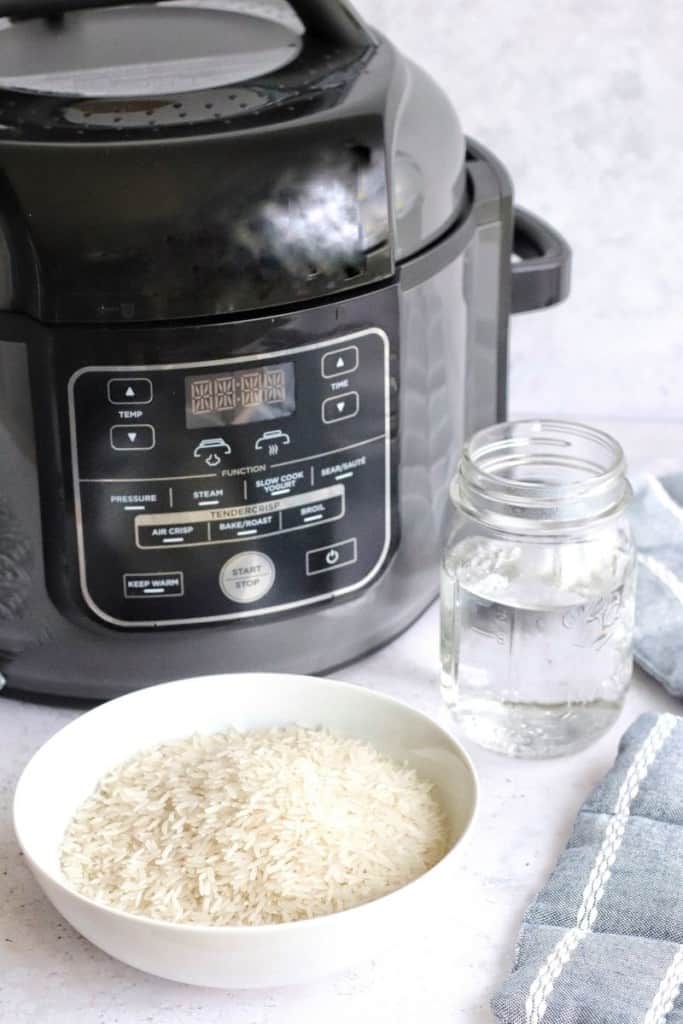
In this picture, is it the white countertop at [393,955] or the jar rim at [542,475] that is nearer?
the white countertop at [393,955]

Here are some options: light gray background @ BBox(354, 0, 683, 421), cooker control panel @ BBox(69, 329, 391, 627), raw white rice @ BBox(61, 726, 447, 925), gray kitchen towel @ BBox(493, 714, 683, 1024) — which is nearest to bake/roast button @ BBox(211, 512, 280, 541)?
cooker control panel @ BBox(69, 329, 391, 627)

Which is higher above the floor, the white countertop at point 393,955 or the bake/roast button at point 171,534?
the bake/roast button at point 171,534

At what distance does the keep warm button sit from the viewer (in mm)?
809

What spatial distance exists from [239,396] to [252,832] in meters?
0.21

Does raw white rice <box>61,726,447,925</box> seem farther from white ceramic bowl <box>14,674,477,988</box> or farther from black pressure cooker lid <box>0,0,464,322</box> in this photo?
black pressure cooker lid <box>0,0,464,322</box>

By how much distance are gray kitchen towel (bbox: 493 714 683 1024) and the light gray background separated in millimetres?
501

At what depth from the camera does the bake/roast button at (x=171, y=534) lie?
771 mm

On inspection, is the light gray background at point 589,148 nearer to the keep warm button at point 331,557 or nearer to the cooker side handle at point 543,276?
the cooker side handle at point 543,276

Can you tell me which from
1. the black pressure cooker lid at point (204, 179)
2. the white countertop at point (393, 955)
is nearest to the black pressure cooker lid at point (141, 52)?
the black pressure cooker lid at point (204, 179)

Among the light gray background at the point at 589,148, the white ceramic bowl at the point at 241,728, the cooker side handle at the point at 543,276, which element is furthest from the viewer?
the light gray background at the point at 589,148

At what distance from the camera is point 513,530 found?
80 cm

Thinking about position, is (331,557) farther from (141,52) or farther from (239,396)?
(141,52)

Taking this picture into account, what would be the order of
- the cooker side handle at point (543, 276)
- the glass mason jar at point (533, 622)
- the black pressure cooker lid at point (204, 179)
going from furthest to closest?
the cooker side handle at point (543, 276) → the glass mason jar at point (533, 622) → the black pressure cooker lid at point (204, 179)

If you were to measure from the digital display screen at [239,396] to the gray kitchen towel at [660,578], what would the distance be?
0.28 metres
